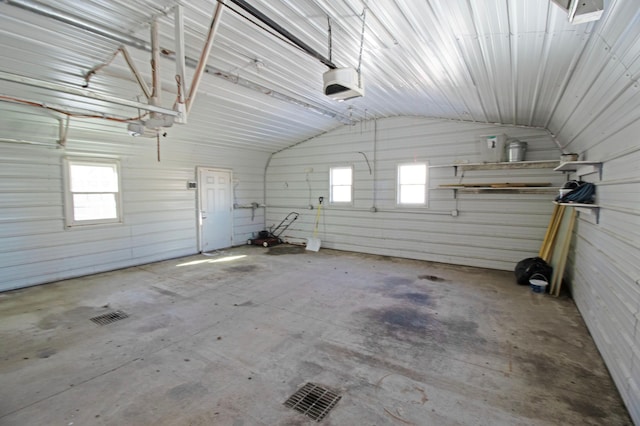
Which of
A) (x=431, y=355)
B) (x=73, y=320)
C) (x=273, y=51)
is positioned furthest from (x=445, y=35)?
(x=73, y=320)

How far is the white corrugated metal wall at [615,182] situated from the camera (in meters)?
1.92

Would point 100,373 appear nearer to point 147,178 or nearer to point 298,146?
point 147,178

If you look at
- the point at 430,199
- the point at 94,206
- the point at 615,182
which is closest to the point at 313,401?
the point at 615,182

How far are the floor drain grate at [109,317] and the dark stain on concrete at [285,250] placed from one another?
3704 millimetres

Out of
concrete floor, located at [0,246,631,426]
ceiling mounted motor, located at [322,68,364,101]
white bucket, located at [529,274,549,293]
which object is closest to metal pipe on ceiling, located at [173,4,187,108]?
ceiling mounted motor, located at [322,68,364,101]

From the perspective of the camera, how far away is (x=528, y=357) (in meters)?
2.79

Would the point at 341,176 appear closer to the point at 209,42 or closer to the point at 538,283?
the point at 538,283

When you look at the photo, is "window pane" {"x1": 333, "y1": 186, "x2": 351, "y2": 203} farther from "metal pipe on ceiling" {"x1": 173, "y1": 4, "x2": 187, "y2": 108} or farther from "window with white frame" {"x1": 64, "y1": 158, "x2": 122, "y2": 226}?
"metal pipe on ceiling" {"x1": 173, "y1": 4, "x2": 187, "y2": 108}

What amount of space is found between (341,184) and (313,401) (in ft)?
19.0

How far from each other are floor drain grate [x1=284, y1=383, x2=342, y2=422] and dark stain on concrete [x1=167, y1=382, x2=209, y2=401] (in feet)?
2.22

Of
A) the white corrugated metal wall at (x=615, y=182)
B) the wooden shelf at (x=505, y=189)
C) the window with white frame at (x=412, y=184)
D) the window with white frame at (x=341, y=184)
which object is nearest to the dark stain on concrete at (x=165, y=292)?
the window with white frame at (x=341, y=184)

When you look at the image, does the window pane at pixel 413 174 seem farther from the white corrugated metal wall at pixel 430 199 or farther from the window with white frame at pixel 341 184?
the window with white frame at pixel 341 184

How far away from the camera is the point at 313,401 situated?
2.23 meters

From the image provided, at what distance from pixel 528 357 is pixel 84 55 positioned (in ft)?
17.7
